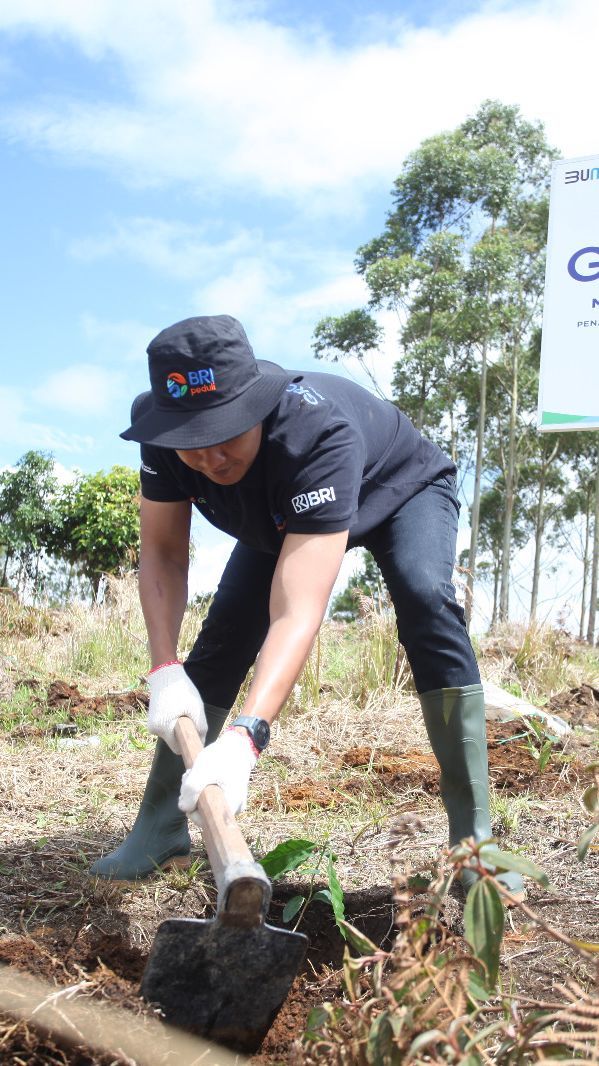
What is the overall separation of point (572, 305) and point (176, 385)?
4076 millimetres

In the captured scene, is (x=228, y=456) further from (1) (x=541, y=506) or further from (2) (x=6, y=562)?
(1) (x=541, y=506)

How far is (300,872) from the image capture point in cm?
256

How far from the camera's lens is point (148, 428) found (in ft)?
6.88

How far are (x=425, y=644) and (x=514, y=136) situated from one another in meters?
24.1

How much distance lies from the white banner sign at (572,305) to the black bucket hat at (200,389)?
357 cm

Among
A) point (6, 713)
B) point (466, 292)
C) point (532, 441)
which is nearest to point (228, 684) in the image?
point (6, 713)

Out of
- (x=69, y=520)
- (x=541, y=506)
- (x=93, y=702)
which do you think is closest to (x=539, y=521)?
(x=541, y=506)

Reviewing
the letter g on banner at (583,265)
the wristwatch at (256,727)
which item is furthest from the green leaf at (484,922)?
the letter g on banner at (583,265)

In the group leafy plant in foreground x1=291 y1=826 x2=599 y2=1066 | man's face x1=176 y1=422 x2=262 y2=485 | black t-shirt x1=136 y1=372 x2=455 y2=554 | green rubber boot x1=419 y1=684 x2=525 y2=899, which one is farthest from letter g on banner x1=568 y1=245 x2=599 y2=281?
leafy plant in foreground x1=291 y1=826 x2=599 y2=1066

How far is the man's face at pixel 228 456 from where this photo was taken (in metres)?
A: 2.14

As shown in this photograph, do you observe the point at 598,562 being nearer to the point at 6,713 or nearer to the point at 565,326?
the point at 565,326

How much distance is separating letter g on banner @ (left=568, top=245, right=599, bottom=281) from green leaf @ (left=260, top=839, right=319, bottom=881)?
167 inches

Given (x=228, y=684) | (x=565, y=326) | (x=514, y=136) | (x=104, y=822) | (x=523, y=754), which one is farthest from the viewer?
(x=514, y=136)

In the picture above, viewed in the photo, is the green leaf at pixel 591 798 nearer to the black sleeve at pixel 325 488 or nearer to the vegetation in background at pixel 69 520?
the black sleeve at pixel 325 488
